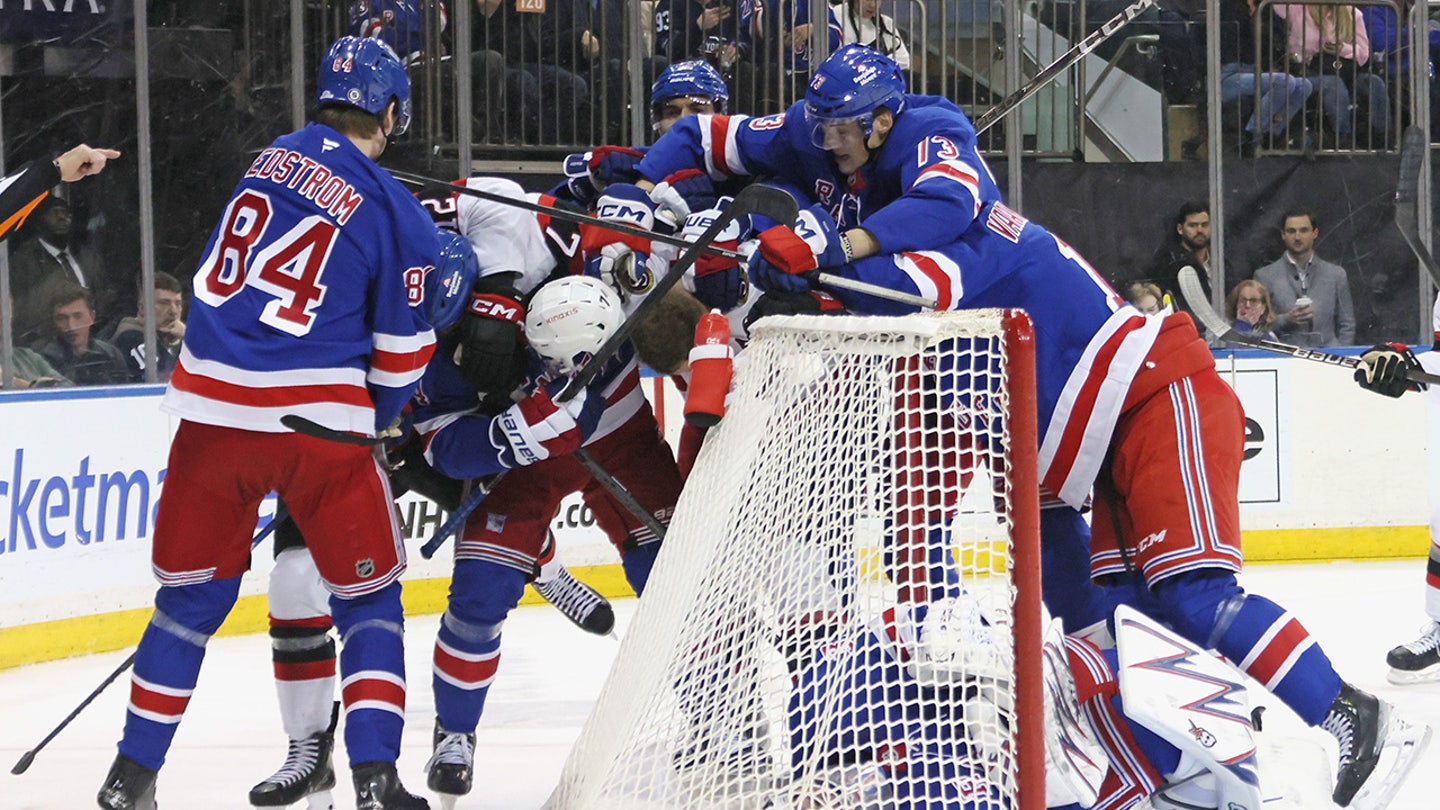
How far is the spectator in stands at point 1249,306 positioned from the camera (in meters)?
6.56

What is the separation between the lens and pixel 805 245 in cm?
260

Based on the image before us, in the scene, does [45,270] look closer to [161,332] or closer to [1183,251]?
[161,332]

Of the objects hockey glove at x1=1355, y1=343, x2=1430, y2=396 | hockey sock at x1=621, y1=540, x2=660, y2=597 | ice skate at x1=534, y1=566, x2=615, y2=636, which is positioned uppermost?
hockey glove at x1=1355, y1=343, x2=1430, y2=396

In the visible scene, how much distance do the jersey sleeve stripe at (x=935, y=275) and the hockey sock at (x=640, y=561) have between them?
865mm

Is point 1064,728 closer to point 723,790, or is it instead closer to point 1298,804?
point 723,790

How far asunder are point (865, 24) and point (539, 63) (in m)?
1.21

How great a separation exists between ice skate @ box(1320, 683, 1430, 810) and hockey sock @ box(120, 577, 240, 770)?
169 centimetres

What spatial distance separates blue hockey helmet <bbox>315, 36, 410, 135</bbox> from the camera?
2.69 m

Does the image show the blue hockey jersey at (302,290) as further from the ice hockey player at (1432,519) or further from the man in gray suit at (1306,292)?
the man in gray suit at (1306,292)

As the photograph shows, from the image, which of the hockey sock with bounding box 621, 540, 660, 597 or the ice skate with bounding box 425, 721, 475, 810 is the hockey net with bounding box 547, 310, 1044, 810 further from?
the hockey sock with bounding box 621, 540, 660, 597

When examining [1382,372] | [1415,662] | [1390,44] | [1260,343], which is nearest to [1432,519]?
[1415,662]

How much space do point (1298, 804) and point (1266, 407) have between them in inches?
136

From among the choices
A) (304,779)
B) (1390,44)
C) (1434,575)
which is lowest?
(1434,575)

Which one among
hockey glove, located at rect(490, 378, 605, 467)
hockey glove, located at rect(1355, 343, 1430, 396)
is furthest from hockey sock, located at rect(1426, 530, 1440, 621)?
hockey glove, located at rect(490, 378, 605, 467)
